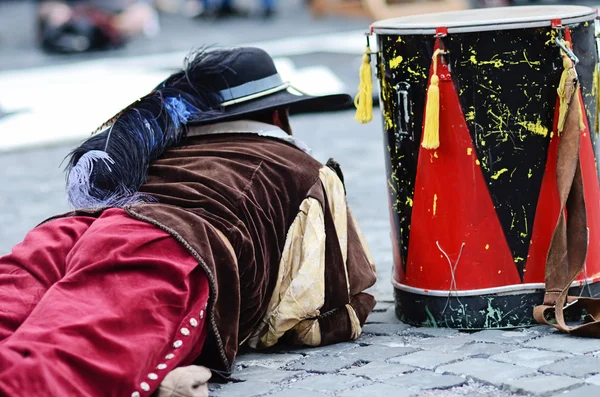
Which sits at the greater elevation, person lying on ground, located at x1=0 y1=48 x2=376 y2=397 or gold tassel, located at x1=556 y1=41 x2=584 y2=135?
A: gold tassel, located at x1=556 y1=41 x2=584 y2=135

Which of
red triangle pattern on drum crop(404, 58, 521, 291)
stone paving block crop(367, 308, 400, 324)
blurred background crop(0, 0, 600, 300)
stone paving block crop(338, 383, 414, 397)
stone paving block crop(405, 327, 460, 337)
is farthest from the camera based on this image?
blurred background crop(0, 0, 600, 300)

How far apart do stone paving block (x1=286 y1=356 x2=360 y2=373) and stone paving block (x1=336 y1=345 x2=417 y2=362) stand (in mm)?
33

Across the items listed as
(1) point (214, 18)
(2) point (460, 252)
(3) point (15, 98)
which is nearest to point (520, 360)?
(2) point (460, 252)

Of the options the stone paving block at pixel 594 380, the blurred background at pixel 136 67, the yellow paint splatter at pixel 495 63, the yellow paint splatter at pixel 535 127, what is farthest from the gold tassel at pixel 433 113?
the blurred background at pixel 136 67

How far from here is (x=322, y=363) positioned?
306 centimetres

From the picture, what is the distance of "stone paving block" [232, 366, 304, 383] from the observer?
116 inches

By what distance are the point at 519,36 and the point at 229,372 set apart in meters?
1.28

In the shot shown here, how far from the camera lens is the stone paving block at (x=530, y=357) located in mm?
2877

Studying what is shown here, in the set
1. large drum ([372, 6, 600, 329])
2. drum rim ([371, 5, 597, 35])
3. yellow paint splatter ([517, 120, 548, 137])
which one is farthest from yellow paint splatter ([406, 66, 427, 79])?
yellow paint splatter ([517, 120, 548, 137])

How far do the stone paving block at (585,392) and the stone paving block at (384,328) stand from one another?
0.84 metres

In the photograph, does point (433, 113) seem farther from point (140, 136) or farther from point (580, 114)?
point (140, 136)

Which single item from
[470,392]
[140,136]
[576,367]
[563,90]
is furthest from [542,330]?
[140,136]

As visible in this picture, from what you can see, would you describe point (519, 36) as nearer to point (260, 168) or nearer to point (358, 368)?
point (260, 168)

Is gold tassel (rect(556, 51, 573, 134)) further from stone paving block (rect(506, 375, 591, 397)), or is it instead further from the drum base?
stone paving block (rect(506, 375, 591, 397))
